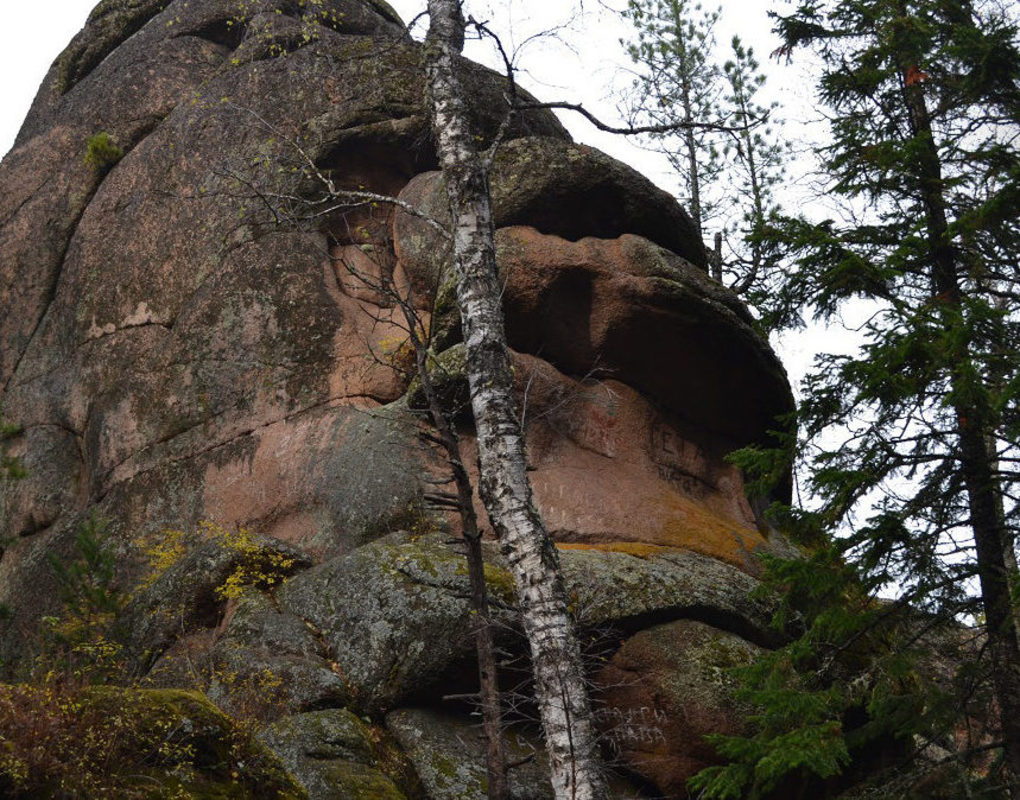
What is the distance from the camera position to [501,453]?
823 centimetres

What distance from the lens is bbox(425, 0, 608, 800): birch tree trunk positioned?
7.41 m

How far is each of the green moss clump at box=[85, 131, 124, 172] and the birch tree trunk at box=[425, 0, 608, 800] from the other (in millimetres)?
11296

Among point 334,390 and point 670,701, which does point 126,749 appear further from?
point 334,390

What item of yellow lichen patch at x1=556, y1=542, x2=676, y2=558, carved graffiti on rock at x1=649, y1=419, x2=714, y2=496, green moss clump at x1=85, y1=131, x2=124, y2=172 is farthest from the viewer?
green moss clump at x1=85, y1=131, x2=124, y2=172

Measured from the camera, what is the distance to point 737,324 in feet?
51.3

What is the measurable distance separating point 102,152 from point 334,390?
7.64 metres

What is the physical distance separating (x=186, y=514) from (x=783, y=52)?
1012cm

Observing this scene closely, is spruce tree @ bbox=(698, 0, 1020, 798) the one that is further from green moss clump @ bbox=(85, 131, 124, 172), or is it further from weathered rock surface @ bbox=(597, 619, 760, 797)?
green moss clump @ bbox=(85, 131, 124, 172)

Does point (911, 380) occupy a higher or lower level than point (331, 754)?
higher

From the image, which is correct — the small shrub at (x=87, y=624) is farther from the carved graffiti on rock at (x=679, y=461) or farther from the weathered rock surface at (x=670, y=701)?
the carved graffiti on rock at (x=679, y=461)

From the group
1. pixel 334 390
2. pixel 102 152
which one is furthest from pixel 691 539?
pixel 102 152

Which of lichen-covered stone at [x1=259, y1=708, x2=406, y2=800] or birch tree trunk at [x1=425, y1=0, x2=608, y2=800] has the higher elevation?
birch tree trunk at [x1=425, y1=0, x2=608, y2=800]

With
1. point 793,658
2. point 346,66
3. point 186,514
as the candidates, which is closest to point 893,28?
point 793,658

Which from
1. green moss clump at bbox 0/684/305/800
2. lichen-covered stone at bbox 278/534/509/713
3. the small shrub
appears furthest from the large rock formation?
green moss clump at bbox 0/684/305/800
